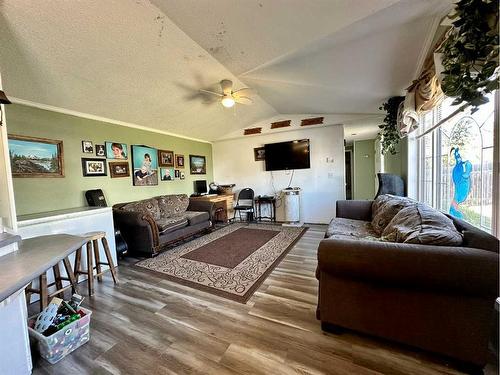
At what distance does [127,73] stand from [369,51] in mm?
2721

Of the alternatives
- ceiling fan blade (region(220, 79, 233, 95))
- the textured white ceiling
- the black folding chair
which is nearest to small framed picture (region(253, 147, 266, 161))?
the black folding chair

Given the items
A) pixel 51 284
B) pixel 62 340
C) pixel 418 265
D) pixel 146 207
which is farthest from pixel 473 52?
pixel 146 207

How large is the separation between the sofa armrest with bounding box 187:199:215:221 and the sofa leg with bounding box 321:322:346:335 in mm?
→ 3232

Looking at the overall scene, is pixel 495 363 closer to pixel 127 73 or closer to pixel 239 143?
pixel 127 73

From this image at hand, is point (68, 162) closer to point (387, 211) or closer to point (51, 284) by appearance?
point (51, 284)

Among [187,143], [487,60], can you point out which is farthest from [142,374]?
[187,143]

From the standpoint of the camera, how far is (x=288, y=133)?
203 inches

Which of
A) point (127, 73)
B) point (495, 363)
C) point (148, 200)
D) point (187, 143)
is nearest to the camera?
point (495, 363)

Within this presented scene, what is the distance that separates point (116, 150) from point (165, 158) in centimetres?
107

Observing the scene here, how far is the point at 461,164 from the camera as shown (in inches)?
73.2

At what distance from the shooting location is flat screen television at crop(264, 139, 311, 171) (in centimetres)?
494

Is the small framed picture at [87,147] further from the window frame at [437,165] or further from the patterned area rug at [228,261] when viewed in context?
the window frame at [437,165]

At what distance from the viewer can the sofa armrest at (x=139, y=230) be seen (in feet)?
10.1

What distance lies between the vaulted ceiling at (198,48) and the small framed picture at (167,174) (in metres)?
1.42
